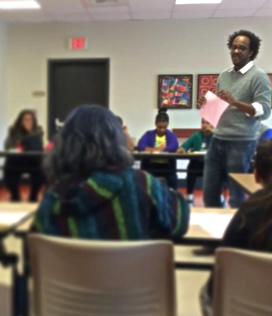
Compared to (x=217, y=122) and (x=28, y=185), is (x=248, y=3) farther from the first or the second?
(x=28, y=185)

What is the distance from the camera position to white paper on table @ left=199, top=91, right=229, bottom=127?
1.55 meters

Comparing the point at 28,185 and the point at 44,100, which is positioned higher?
the point at 44,100

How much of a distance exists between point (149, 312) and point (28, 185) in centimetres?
85

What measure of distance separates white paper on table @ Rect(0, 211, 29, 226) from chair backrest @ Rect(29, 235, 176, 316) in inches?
7.7

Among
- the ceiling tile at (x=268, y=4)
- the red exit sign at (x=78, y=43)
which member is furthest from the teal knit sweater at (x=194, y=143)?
the ceiling tile at (x=268, y=4)

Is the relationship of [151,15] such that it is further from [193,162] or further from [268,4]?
[193,162]

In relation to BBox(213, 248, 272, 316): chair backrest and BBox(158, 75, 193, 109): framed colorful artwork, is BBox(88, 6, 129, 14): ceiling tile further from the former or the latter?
BBox(213, 248, 272, 316): chair backrest

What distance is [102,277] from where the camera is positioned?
669 mm

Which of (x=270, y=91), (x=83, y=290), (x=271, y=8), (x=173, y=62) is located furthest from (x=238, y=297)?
(x=271, y=8)

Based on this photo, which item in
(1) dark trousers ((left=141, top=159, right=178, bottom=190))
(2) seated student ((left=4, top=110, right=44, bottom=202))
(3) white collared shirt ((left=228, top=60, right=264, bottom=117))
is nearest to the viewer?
(2) seated student ((left=4, top=110, right=44, bottom=202))

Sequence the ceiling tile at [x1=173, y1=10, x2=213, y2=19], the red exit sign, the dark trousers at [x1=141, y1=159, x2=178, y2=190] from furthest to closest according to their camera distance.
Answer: the ceiling tile at [x1=173, y1=10, x2=213, y2=19] → the red exit sign → the dark trousers at [x1=141, y1=159, x2=178, y2=190]

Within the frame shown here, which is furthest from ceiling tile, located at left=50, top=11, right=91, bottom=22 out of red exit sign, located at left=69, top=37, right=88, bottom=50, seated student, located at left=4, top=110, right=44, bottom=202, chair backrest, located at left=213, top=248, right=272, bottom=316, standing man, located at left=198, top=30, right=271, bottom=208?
chair backrest, located at left=213, top=248, right=272, bottom=316

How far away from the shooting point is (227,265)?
66 cm

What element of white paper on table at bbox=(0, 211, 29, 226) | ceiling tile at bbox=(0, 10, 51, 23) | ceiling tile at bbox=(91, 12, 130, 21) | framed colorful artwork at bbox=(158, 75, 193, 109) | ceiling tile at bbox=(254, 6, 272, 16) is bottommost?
white paper on table at bbox=(0, 211, 29, 226)
